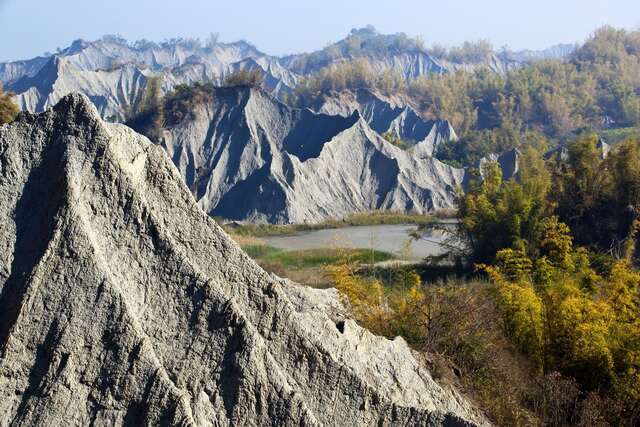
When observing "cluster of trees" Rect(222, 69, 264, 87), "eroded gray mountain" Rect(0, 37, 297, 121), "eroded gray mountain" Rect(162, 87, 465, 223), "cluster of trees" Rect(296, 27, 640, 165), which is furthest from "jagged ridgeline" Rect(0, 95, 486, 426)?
"cluster of trees" Rect(296, 27, 640, 165)

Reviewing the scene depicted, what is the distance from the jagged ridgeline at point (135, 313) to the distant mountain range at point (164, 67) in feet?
200

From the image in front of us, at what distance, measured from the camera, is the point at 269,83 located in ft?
430

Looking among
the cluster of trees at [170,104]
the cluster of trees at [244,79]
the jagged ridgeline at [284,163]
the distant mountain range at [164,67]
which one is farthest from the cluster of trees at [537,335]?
the distant mountain range at [164,67]

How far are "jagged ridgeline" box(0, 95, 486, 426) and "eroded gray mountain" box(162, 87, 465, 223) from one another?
3250 centimetres

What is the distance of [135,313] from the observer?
627 cm

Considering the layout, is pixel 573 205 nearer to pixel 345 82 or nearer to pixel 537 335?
pixel 537 335

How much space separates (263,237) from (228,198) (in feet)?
24.8

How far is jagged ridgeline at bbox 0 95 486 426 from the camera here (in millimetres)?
5938

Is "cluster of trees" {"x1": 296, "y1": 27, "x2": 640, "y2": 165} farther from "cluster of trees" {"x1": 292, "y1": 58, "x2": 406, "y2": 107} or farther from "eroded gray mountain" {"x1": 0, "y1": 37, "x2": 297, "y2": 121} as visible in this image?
"eroded gray mountain" {"x1": 0, "y1": 37, "x2": 297, "y2": 121}

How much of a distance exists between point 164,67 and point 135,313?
15125 centimetres

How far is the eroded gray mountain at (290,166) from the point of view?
136ft

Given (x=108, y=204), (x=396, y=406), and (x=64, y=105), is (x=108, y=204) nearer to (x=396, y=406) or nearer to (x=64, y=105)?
(x=64, y=105)

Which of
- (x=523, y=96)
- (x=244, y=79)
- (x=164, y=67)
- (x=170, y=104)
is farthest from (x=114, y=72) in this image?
(x=164, y=67)

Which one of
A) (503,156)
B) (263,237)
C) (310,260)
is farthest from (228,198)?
(503,156)
